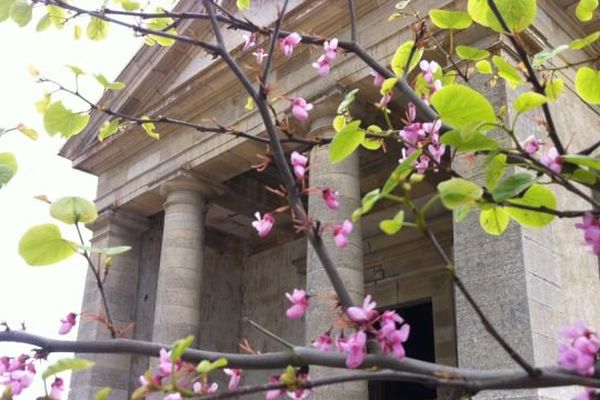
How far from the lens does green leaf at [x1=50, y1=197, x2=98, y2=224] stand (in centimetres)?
209

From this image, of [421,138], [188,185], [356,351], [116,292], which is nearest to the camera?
[356,351]

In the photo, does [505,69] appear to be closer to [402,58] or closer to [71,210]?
[402,58]

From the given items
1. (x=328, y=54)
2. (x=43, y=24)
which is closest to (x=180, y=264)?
(x=43, y=24)

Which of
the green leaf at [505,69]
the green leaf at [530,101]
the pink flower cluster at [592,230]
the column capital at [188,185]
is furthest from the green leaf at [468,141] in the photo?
the column capital at [188,185]

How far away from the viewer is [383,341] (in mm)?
2145

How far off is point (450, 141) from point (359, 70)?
28.9ft

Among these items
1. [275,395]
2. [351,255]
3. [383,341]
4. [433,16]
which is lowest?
[275,395]

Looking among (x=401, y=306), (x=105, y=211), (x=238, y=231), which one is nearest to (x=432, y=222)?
(x=401, y=306)

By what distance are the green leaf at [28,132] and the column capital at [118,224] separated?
1335cm

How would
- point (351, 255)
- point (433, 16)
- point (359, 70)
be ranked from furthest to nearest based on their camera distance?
point (359, 70) < point (351, 255) < point (433, 16)

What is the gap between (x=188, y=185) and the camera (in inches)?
558

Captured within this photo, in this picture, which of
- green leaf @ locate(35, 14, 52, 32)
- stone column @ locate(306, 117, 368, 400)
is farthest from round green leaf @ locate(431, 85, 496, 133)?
stone column @ locate(306, 117, 368, 400)

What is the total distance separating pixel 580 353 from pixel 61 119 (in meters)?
2.05

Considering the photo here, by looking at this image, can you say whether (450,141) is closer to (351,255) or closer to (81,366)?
(81,366)
